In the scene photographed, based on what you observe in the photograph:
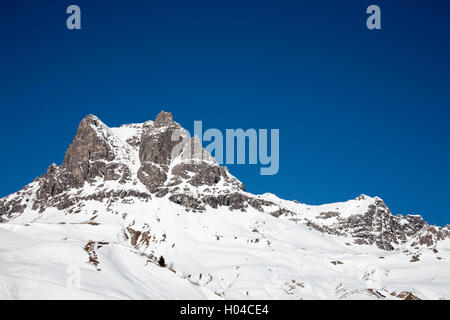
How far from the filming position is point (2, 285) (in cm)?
4625

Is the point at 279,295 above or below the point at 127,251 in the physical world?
below

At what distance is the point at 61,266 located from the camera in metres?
61.9
